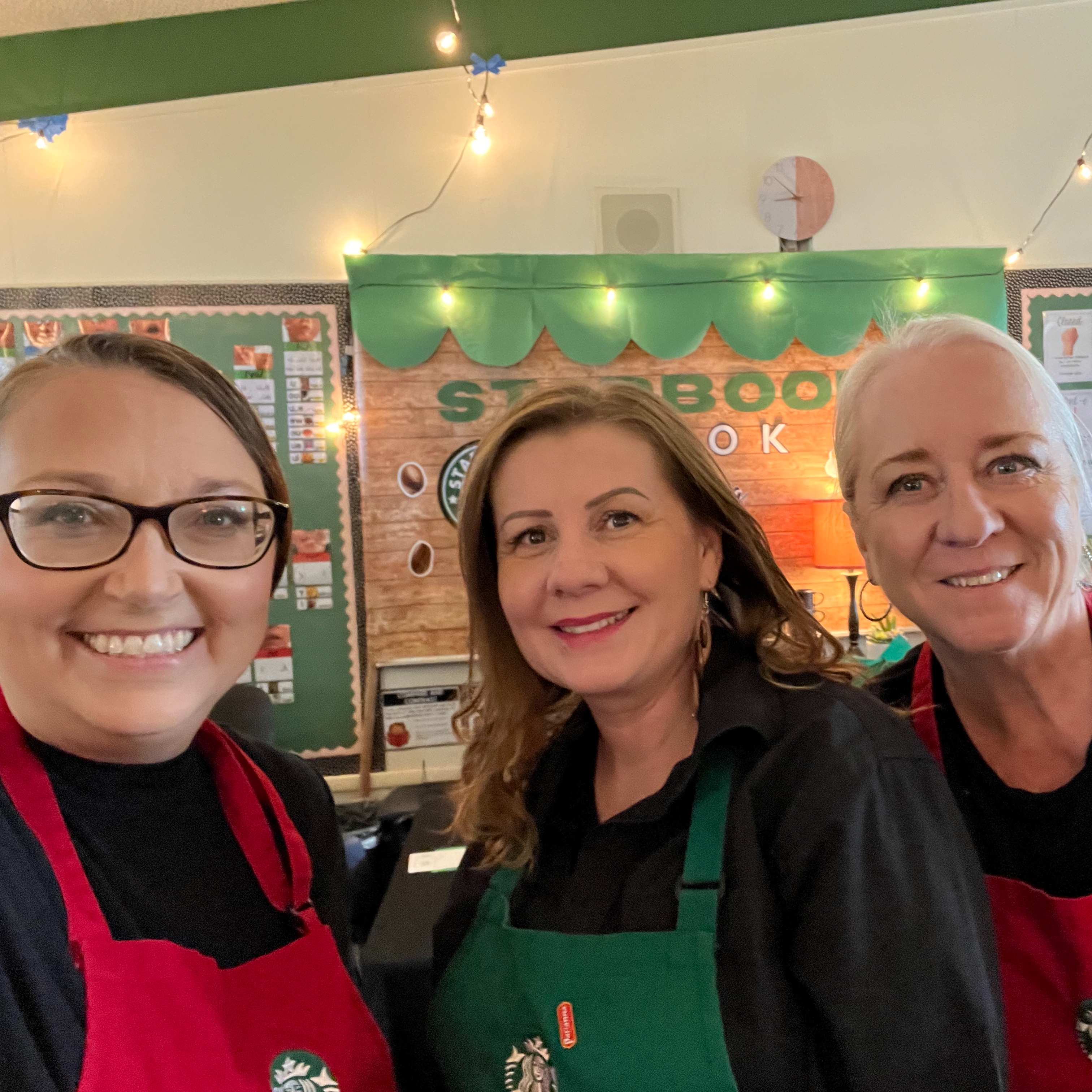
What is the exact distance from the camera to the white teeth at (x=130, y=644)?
873 mm

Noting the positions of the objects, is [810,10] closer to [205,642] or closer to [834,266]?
[834,266]

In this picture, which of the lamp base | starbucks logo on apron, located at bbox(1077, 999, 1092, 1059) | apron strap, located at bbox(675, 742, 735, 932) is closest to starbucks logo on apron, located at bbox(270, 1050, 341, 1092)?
apron strap, located at bbox(675, 742, 735, 932)

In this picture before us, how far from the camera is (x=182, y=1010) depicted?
0.83 metres

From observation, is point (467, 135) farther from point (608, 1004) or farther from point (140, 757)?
point (608, 1004)

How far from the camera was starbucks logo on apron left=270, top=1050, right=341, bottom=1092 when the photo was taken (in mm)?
881

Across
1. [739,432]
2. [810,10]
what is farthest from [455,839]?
[810,10]

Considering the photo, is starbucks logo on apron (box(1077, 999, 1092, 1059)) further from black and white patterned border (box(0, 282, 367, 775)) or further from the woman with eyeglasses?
black and white patterned border (box(0, 282, 367, 775))

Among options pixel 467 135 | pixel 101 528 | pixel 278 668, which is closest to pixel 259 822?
pixel 101 528

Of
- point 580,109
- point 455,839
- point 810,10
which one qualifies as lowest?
point 455,839

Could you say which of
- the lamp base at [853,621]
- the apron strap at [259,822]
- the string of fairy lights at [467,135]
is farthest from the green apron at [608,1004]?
the string of fairy lights at [467,135]

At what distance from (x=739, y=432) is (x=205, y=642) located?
3.28 m

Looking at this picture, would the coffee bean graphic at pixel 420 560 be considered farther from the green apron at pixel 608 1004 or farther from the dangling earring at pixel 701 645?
the green apron at pixel 608 1004

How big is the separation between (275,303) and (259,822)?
3.15m

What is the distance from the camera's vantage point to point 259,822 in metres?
1.03
